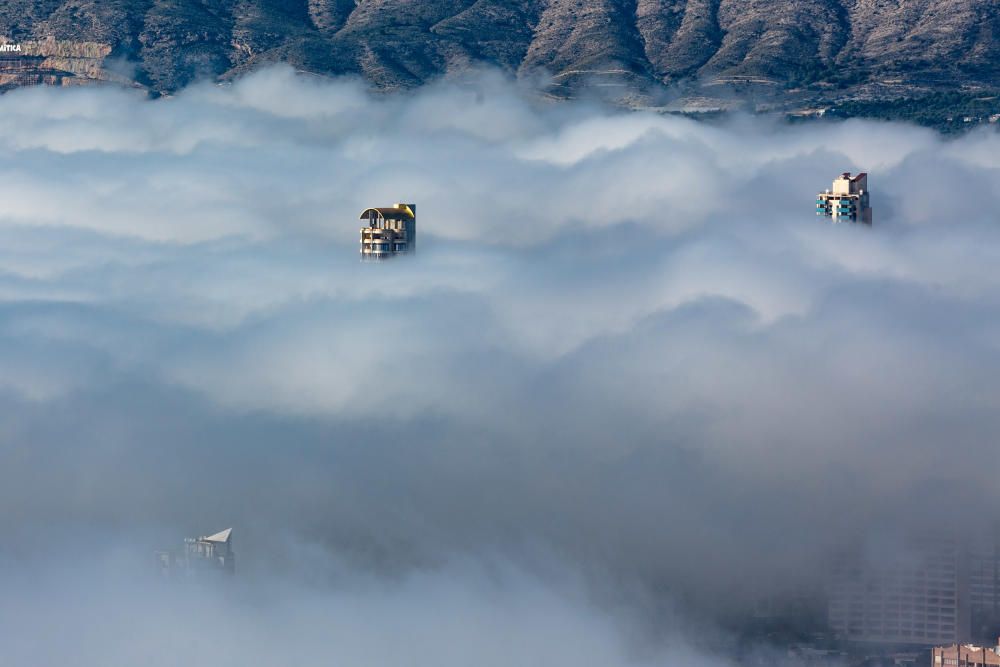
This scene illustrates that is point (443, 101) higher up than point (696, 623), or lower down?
higher up

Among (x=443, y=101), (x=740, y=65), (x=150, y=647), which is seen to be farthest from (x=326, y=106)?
(x=150, y=647)

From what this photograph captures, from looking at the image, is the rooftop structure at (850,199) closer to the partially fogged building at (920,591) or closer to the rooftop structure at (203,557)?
the partially fogged building at (920,591)

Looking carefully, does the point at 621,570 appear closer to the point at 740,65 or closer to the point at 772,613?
the point at 772,613

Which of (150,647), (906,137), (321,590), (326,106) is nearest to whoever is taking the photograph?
(150,647)

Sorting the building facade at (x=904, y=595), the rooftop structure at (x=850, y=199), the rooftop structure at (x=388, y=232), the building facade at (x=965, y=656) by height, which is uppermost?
the rooftop structure at (x=850, y=199)

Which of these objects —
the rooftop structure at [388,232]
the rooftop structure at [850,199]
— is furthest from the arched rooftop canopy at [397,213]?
the rooftop structure at [850,199]

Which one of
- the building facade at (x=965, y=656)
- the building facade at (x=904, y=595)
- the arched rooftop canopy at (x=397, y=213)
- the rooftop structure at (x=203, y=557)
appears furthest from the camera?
the arched rooftop canopy at (x=397, y=213)

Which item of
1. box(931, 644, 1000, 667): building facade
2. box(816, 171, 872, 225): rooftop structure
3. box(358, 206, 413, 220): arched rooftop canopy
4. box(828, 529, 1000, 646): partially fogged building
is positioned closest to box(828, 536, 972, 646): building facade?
box(828, 529, 1000, 646): partially fogged building
